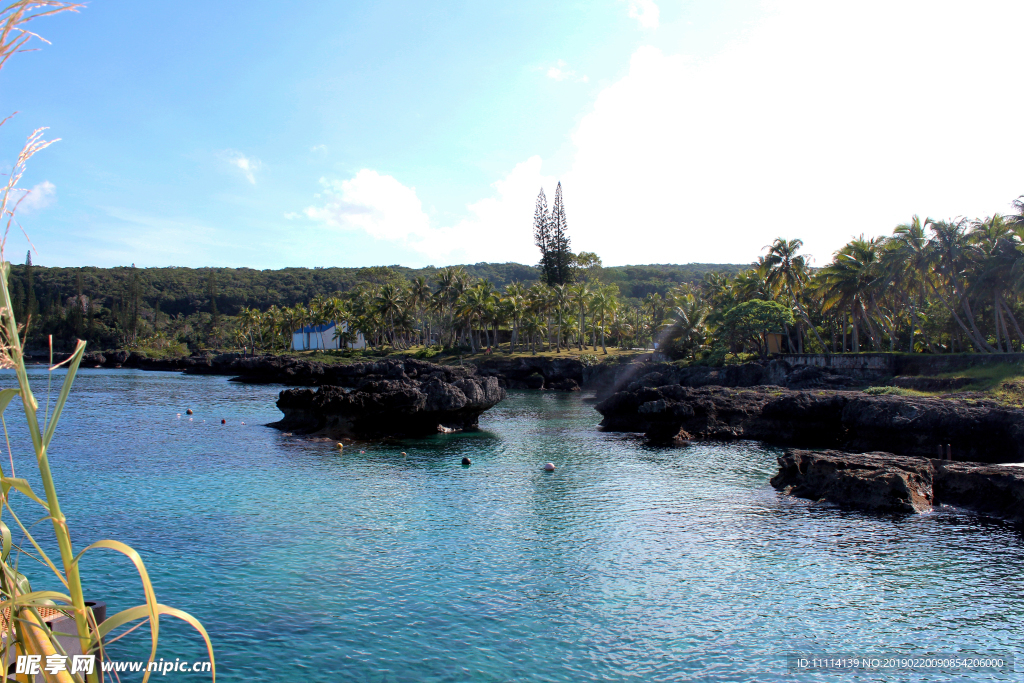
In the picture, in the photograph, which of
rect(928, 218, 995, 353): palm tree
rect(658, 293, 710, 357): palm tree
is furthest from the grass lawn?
rect(658, 293, 710, 357): palm tree

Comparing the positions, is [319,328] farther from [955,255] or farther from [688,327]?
[955,255]

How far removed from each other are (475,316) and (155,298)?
122 meters

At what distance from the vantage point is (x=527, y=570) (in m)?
17.0

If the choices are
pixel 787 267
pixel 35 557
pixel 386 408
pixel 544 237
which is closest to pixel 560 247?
pixel 544 237

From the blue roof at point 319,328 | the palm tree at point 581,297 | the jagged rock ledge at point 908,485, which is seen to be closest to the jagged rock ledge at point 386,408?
the jagged rock ledge at point 908,485

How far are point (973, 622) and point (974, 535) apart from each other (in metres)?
6.81

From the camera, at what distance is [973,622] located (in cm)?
1403

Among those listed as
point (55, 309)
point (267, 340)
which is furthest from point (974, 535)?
point (55, 309)

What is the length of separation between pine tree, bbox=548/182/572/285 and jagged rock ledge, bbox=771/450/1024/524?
87179mm

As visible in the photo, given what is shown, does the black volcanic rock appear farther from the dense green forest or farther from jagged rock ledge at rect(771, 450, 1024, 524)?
the dense green forest

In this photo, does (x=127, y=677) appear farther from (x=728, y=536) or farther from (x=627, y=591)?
(x=728, y=536)

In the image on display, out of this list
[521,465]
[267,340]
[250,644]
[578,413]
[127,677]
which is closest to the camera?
[127,677]

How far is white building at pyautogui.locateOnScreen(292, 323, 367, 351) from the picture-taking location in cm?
13509

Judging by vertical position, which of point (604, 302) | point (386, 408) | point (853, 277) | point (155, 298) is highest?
point (155, 298)
